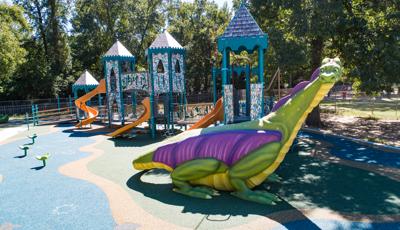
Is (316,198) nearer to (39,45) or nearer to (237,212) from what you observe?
(237,212)

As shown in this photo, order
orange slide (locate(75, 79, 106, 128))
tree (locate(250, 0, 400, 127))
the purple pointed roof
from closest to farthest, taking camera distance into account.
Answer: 1. tree (locate(250, 0, 400, 127))
2. the purple pointed roof
3. orange slide (locate(75, 79, 106, 128))

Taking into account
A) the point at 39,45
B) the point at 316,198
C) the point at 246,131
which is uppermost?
the point at 39,45

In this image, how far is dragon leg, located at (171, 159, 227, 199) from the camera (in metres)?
6.28

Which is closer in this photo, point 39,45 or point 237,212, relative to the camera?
point 237,212

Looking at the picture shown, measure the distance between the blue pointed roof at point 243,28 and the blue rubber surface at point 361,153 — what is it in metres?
4.65

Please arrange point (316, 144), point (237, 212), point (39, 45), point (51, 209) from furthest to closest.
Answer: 1. point (39, 45)
2. point (316, 144)
3. point (51, 209)
4. point (237, 212)

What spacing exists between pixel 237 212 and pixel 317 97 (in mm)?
2531

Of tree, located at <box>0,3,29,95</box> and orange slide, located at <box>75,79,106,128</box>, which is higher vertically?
tree, located at <box>0,3,29,95</box>

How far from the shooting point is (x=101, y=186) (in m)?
7.61

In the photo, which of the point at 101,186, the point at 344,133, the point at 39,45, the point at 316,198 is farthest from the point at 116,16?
the point at 316,198

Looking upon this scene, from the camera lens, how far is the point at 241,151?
6184 millimetres

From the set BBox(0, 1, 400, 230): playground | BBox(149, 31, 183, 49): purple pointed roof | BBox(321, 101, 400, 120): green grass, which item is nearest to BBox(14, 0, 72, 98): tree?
BBox(149, 31, 183, 49): purple pointed roof

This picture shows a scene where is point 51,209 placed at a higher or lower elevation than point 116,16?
lower

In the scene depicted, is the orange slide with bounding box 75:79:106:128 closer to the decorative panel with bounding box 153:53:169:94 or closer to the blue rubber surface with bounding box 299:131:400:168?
the decorative panel with bounding box 153:53:169:94
